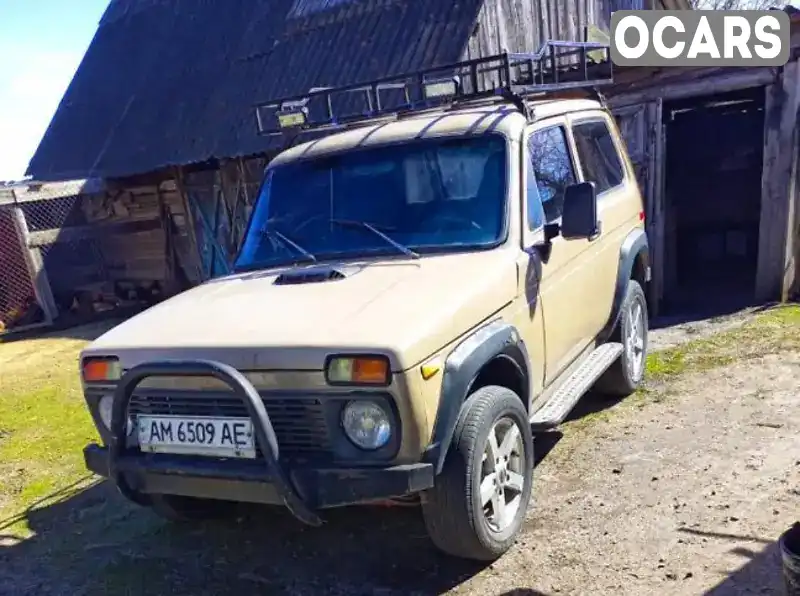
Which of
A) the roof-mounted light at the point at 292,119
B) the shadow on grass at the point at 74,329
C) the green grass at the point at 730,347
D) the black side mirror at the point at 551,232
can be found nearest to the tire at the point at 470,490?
the black side mirror at the point at 551,232

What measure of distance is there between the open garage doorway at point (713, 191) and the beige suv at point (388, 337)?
21.3 ft

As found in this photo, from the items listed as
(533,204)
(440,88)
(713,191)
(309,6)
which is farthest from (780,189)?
(309,6)

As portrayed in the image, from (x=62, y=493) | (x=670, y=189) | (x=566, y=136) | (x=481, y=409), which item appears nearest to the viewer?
(x=481, y=409)

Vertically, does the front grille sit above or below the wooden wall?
above

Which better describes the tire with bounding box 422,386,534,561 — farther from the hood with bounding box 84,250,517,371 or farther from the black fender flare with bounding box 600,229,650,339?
the black fender flare with bounding box 600,229,650,339

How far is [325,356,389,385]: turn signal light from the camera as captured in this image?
2.97m

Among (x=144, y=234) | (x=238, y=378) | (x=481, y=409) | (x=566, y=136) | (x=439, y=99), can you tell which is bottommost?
(x=144, y=234)

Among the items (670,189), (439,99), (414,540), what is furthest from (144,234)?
(414,540)

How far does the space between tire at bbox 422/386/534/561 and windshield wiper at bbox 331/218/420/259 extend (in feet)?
2.87

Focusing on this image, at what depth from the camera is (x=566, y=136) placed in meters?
4.93

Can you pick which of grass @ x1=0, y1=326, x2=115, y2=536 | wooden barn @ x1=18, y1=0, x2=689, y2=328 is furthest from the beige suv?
wooden barn @ x1=18, y1=0, x2=689, y2=328

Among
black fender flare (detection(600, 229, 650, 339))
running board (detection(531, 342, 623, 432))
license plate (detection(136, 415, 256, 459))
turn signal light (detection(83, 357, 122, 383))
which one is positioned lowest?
running board (detection(531, 342, 623, 432))

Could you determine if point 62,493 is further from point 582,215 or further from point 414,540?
point 582,215

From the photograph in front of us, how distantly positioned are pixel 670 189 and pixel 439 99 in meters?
6.97
